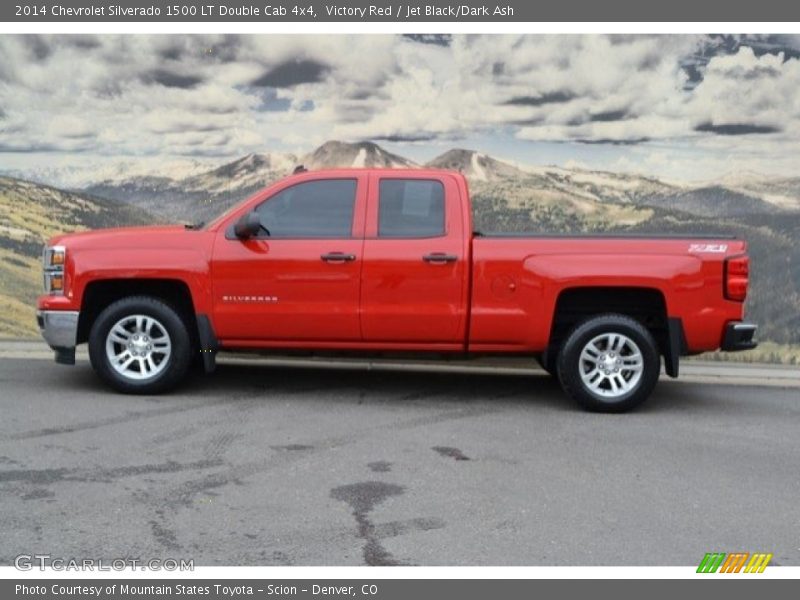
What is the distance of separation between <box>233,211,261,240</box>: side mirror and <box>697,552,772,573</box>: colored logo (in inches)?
170

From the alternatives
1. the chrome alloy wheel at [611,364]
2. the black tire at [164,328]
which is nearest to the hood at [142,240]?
the black tire at [164,328]

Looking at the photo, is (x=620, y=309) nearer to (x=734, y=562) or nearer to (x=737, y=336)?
(x=737, y=336)

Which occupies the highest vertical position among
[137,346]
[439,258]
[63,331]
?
[439,258]

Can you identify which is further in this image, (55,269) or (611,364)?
(55,269)

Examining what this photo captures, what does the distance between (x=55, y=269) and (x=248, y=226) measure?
1.72 metres

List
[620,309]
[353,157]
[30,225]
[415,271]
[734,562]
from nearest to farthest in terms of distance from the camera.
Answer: [734,562], [415,271], [620,309], [353,157], [30,225]

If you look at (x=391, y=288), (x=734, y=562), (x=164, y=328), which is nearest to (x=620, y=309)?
(x=391, y=288)

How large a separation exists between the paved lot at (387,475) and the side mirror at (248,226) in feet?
4.55

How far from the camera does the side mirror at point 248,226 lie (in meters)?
7.39

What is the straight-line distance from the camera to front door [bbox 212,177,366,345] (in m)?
7.50

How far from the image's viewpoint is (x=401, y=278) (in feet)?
24.5

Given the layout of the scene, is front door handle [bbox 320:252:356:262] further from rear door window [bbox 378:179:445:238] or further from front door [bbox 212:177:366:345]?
rear door window [bbox 378:179:445:238]

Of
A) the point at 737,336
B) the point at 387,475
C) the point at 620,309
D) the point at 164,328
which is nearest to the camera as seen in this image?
the point at 387,475

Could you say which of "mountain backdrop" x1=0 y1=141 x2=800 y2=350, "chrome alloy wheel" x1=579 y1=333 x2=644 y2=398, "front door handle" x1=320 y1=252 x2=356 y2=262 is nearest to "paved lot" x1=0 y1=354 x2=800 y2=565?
"chrome alloy wheel" x1=579 y1=333 x2=644 y2=398
